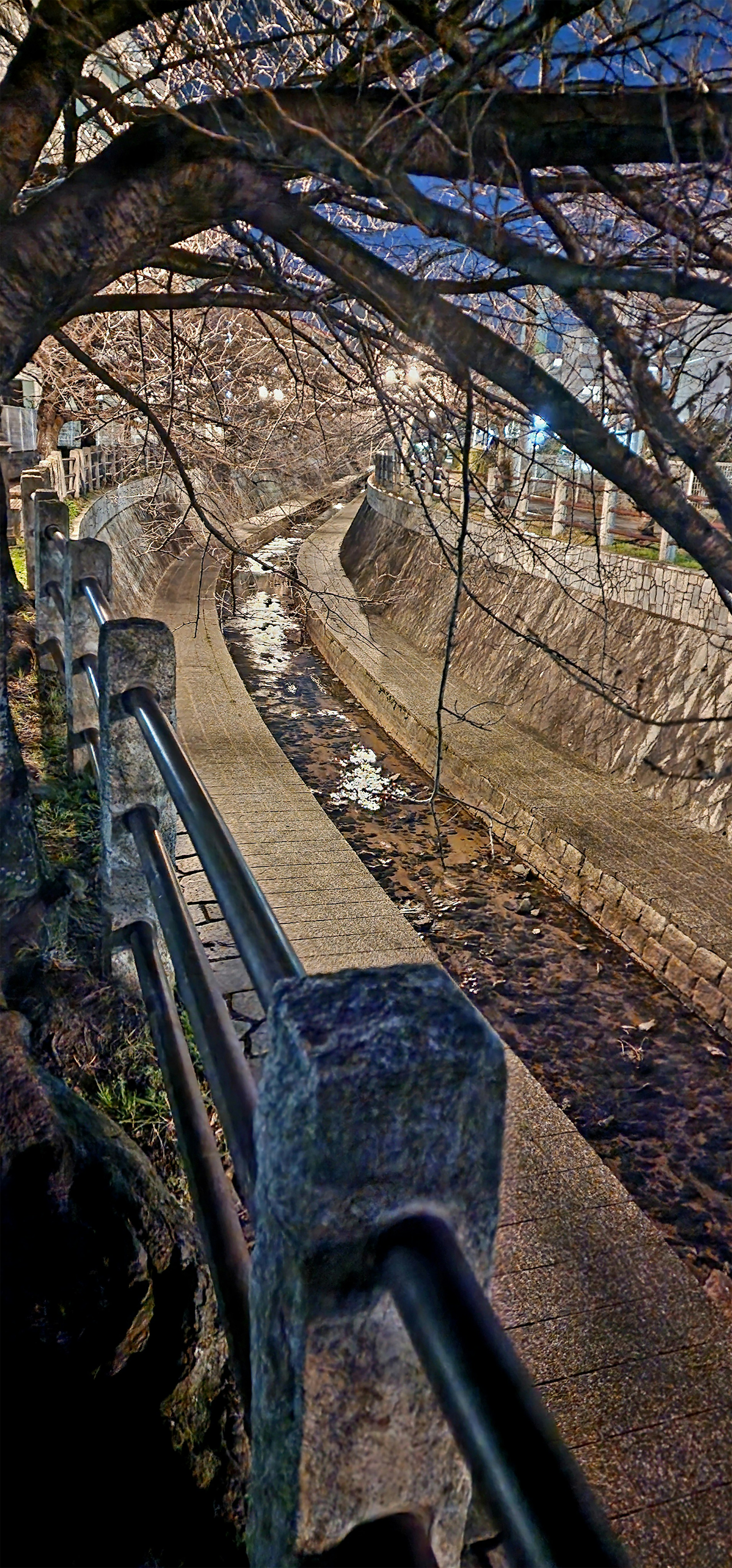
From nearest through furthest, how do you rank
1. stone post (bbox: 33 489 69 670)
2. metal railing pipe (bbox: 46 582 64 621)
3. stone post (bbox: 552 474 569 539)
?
metal railing pipe (bbox: 46 582 64 621) < stone post (bbox: 33 489 69 670) < stone post (bbox: 552 474 569 539)

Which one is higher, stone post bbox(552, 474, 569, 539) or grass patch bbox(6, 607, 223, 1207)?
stone post bbox(552, 474, 569, 539)

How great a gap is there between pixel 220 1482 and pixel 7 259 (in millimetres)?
3408

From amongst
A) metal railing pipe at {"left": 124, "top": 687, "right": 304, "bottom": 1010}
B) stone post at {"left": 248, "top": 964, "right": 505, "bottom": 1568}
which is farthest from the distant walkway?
stone post at {"left": 248, "top": 964, "right": 505, "bottom": 1568}

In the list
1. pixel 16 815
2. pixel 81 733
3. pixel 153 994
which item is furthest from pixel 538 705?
pixel 153 994

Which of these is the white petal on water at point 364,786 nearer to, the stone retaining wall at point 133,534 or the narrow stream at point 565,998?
the narrow stream at point 565,998

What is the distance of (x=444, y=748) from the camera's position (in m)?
12.1

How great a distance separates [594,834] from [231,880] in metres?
8.59

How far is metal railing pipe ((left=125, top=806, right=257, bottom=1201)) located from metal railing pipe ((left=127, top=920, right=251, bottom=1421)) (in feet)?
0.21

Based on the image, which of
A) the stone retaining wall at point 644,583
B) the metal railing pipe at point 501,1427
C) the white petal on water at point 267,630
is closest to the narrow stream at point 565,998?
the stone retaining wall at point 644,583

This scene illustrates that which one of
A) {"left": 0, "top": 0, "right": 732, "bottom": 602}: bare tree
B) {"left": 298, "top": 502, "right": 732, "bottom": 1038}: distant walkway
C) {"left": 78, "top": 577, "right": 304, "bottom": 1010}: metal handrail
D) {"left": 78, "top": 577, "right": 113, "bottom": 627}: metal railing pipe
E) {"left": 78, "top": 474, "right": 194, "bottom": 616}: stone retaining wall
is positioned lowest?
{"left": 298, "top": 502, "right": 732, "bottom": 1038}: distant walkway

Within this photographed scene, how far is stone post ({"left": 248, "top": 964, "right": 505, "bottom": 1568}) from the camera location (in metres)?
0.88

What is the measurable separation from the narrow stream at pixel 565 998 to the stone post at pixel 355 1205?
13.1 ft

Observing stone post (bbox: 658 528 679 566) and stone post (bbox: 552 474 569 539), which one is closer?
stone post (bbox: 658 528 679 566)

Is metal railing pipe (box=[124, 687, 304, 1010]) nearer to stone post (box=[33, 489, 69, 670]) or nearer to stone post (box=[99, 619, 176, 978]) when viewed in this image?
stone post (box=[99, 619, 176, 978])
